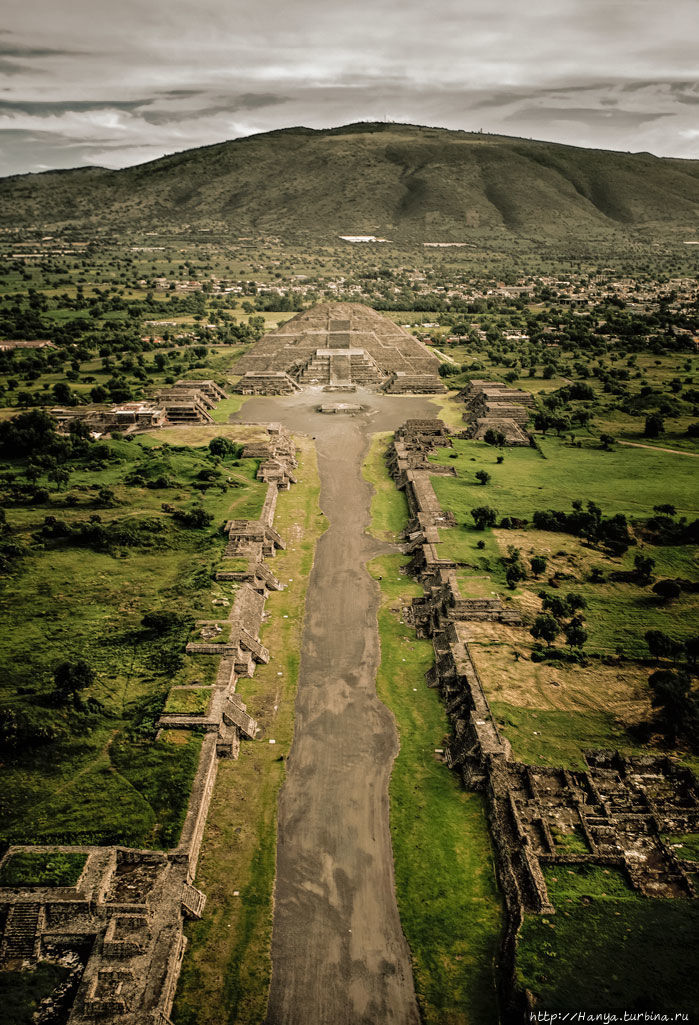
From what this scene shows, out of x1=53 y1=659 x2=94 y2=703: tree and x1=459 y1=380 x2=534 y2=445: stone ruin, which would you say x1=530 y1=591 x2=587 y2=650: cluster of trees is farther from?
x1=459 y1=380 x2=534 y2=445: stone ruin

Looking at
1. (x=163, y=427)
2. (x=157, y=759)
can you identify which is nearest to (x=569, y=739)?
(x=157, y=759)

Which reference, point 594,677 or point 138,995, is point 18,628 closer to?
point 138,995

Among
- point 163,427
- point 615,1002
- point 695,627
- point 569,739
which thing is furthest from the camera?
point 163,427

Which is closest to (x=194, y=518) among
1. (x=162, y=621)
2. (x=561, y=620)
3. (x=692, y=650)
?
(x=162, y=621)

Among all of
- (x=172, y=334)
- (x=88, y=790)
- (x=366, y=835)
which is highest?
(x=172, y=334)

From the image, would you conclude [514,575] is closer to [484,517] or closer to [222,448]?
[484,517]

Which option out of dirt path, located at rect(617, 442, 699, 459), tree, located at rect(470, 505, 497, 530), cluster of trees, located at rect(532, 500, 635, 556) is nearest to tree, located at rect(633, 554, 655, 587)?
cluster of trees, located at rect(532, 500, 635, 556)
